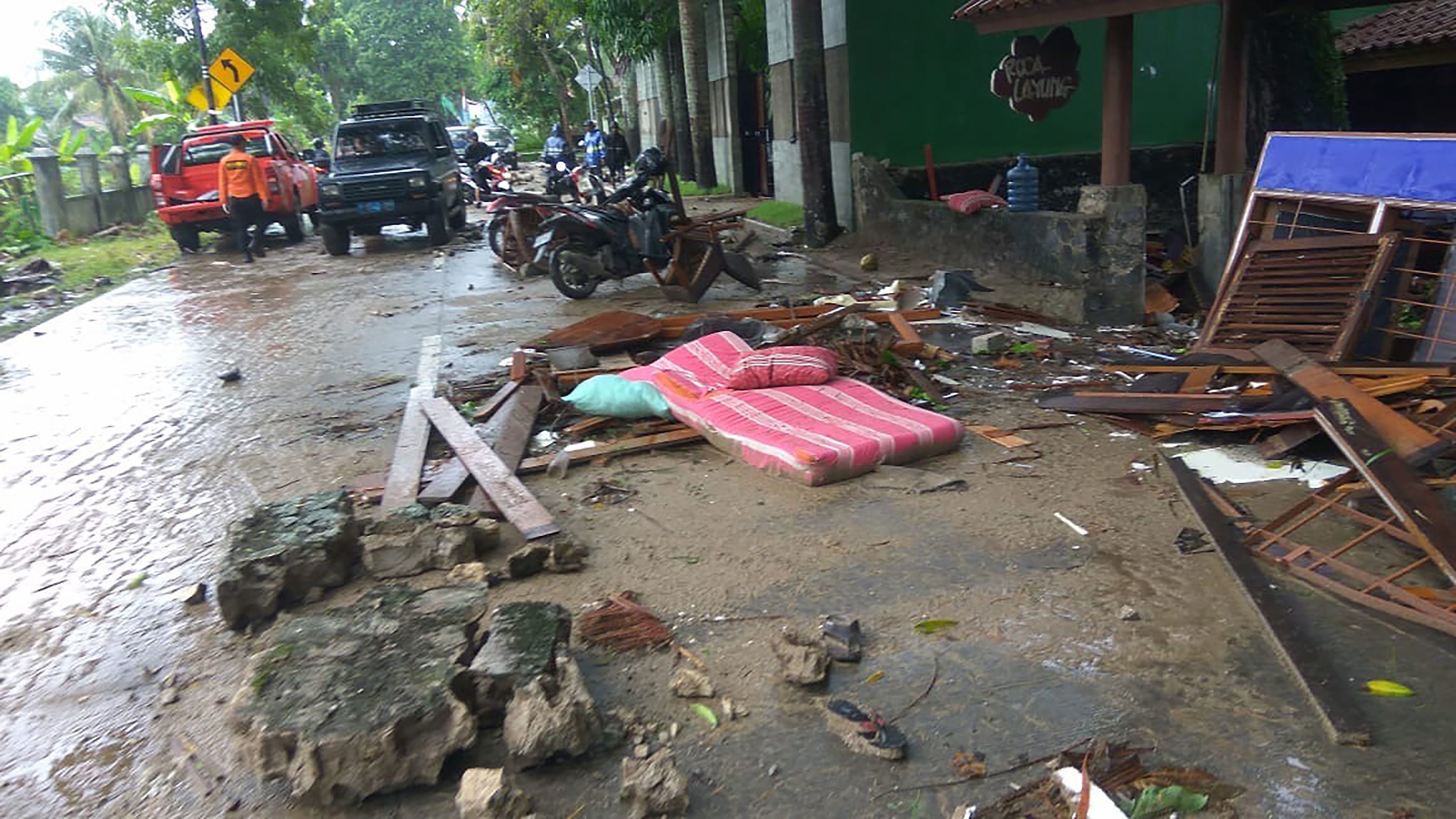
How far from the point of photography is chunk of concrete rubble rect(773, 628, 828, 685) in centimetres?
353

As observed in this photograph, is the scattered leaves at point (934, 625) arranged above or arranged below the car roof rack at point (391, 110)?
below

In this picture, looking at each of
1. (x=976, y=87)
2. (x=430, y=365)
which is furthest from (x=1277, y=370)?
(x=976, y=87)

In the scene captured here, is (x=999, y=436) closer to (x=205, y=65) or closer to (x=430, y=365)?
(x=430, y=365)

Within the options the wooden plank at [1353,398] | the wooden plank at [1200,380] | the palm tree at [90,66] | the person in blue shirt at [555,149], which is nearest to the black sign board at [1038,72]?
the wooden plank at [1353,398]

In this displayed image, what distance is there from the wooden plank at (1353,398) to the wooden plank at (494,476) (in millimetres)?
3958

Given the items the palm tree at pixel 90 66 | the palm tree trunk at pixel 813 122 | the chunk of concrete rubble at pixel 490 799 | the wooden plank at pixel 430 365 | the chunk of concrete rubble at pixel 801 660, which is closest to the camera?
the chunk of concrete rubble at pixel 490 799

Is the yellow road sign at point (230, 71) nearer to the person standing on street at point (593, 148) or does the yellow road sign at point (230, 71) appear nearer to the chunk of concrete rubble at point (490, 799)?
the person standing on street at point (593, 148)

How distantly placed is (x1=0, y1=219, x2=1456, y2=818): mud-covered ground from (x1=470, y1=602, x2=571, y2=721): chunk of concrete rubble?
0.53 ft

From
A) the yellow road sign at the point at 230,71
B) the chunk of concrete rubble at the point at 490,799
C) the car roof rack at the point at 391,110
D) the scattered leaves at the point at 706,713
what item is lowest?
the scattered leaves at the point at 706,713

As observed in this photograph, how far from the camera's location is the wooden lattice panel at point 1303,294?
6.56m

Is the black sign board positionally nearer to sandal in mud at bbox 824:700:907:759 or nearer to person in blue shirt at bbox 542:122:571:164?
sandal in mud at bbox 824:700:907:759

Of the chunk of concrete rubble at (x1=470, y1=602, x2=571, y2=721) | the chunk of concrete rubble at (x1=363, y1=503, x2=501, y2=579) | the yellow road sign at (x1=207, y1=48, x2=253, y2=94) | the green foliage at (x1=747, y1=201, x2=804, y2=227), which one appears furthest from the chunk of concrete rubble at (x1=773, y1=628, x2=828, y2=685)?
the yellow road sign at (x1=207, y1=48, x2=253, y2=94)

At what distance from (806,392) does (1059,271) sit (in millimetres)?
4406

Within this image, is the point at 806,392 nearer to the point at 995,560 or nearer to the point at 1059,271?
the point at 995,560
